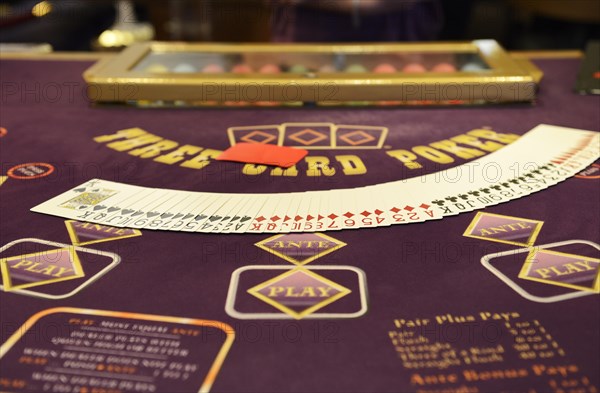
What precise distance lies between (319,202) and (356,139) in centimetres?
35

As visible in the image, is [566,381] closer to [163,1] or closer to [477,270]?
[477,270]

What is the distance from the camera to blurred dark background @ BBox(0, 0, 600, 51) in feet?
9.64

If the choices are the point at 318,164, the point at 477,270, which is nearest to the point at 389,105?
the point at 318,164

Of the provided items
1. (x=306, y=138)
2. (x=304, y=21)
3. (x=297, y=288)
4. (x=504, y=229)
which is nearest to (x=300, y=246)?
(x=297, y=288)

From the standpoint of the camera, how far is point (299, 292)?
892 millimetres

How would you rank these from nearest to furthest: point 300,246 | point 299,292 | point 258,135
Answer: point 299,292 → point 300,246 → point 258,135

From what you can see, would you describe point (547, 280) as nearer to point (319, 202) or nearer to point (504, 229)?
point (504, 229)

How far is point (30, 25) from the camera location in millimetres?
4141

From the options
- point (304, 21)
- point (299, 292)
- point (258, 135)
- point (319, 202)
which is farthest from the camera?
point (304, 21)

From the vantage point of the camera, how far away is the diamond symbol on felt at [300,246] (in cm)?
98

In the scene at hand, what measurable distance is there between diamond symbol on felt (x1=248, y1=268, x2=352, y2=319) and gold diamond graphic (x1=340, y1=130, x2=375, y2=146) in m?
0.56

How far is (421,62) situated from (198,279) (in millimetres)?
1160

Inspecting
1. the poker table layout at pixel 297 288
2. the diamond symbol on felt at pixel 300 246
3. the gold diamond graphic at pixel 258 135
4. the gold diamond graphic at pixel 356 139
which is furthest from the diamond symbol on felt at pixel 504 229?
the gold diamond graphic at pixel 258 135

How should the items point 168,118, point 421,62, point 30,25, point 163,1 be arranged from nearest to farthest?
point 168,118 < point 421,62 < point 30,25 < point 163,1
